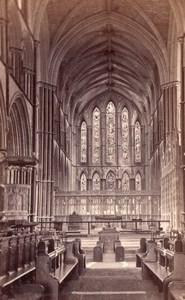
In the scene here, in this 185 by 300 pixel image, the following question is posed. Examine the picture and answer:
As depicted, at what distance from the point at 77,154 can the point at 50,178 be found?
15907 mm

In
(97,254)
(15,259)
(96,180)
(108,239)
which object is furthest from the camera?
(96,180)

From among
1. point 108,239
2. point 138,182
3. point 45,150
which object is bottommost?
point 108,239

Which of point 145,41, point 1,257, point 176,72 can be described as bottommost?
point 1,257

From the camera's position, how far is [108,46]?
107 feet

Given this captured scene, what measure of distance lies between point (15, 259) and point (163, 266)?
3.78 m

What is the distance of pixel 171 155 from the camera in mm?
21828

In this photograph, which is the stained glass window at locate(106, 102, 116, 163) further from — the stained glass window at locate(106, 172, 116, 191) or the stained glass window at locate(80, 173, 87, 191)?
the stained glass window at locate(80, 173, 87, 191)

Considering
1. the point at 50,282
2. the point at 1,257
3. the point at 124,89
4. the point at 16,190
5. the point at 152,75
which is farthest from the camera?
the point at 124,89

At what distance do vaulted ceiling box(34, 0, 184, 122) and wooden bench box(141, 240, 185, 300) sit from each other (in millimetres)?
14037

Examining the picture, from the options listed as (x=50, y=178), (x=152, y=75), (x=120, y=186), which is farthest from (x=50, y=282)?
(x=120, y=186)

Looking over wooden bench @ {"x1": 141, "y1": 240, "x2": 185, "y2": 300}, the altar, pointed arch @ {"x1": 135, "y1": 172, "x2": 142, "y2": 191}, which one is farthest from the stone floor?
pointed arch @ {"x1": 135, "y1": 172, "x2": 142, "y2": 191}

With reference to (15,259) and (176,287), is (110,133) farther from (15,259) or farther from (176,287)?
(176,287)

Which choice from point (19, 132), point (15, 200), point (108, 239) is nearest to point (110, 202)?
point (19, 132)

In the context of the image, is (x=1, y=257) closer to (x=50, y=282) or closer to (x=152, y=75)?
(x=50, y=282)
